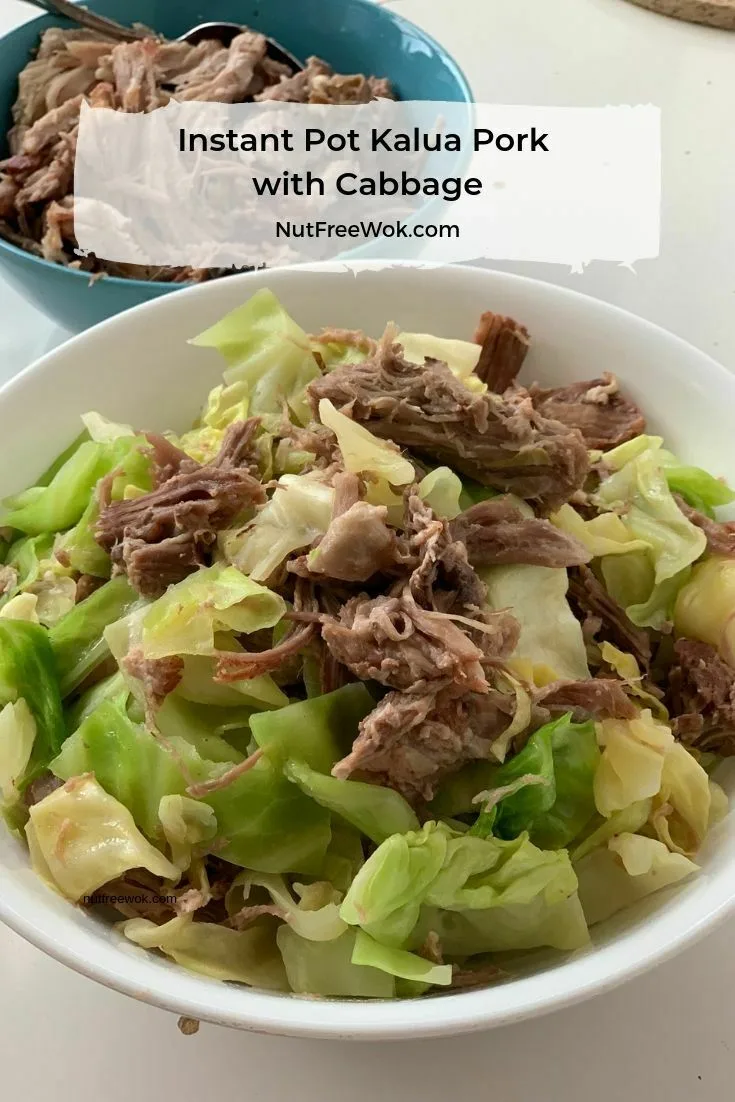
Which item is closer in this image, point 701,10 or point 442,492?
point 442,492

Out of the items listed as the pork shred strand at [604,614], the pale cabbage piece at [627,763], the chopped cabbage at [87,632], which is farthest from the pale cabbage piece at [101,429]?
the pale cabbage piece at [627,763]

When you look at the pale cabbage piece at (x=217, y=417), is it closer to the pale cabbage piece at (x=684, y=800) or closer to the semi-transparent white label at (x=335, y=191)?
the semi-transparent white label at (x=335, y=191)

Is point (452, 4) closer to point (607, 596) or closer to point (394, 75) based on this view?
point (394, 75)

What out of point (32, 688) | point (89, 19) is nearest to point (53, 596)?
point (32, 688)

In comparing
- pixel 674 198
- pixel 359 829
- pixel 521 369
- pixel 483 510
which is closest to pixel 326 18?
pixel 674 198

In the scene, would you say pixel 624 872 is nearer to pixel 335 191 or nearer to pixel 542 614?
pixel 542 614

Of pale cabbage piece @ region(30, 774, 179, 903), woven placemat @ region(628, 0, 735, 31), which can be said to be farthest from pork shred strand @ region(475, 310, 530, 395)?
woven placemat @ region(628, 0, 735, 31)
